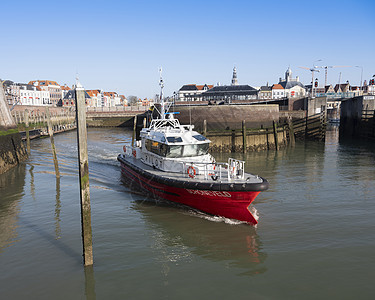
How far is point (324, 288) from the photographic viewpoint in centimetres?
663

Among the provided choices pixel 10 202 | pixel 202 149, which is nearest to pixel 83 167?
pixel 202 149

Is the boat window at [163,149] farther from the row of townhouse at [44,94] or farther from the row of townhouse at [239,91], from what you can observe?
the row of townhouse at [44,94]

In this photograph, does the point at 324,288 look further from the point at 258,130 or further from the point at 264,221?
the point at 258,130

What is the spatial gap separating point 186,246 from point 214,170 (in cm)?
347

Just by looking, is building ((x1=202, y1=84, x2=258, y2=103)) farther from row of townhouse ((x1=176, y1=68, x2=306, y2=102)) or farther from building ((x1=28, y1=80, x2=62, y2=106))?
building ((x1=28, y1=80, x2=62, y2=106))

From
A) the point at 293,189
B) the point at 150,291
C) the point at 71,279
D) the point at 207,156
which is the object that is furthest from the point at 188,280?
the point at 293,189

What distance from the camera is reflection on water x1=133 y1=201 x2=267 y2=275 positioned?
8008 millimetres

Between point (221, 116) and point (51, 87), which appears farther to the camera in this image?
point (51, 87)

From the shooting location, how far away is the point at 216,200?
10438mm

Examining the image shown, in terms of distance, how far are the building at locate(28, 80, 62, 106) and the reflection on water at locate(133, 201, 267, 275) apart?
115m

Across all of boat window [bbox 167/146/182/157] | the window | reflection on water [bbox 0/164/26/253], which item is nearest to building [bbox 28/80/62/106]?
reflection on water [bbox 0/164/26/253]

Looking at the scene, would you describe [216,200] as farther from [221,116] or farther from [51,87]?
[51,87]

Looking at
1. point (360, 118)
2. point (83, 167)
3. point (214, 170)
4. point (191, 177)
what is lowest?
point (191, 177)

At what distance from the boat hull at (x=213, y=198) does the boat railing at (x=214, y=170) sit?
2.14ft
